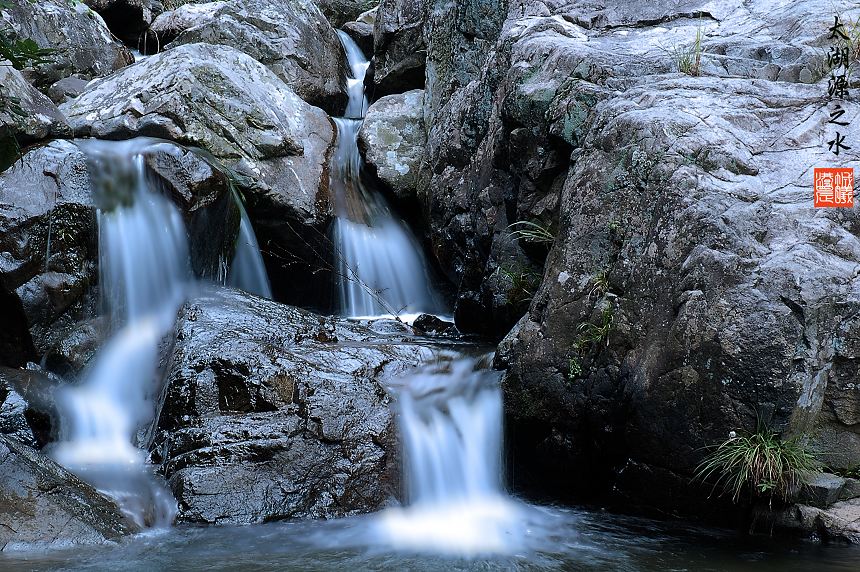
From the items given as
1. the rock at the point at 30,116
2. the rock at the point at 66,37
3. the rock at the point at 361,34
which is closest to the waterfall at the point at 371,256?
the rock at the point at 30,116

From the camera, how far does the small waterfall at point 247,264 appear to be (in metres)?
8.03

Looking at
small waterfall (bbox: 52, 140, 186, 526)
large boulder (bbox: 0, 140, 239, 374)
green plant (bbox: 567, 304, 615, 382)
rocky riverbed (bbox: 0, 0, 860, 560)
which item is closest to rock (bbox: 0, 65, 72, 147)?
rocky riverbed (bbox: 0, 0, 860, 560)

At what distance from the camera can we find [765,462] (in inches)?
166

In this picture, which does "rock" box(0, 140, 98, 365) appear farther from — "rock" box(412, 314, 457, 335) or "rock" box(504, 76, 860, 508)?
"rock" box(504, 76, 860, 508)

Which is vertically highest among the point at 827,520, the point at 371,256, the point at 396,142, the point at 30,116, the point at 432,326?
the point at 396,142

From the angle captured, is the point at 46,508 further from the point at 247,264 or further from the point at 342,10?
the point at 342,10

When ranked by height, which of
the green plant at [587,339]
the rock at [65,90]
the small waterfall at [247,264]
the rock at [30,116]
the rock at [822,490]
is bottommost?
the rock at [822,490]

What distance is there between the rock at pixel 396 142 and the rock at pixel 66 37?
418 centimetres

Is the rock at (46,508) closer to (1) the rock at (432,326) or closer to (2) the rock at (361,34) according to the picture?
(1) the rock at (432,326)

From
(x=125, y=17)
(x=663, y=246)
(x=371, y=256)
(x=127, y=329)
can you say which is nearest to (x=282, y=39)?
(x=125, y=17)

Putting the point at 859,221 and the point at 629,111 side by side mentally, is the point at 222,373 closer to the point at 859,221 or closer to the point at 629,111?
the point at 629,111

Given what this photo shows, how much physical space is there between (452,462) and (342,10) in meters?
12.1

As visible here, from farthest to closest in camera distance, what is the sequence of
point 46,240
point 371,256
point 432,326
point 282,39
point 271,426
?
point 282,39, point 371,256, point 432,326, point 46,240, point 271,426

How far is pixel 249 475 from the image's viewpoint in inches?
193
